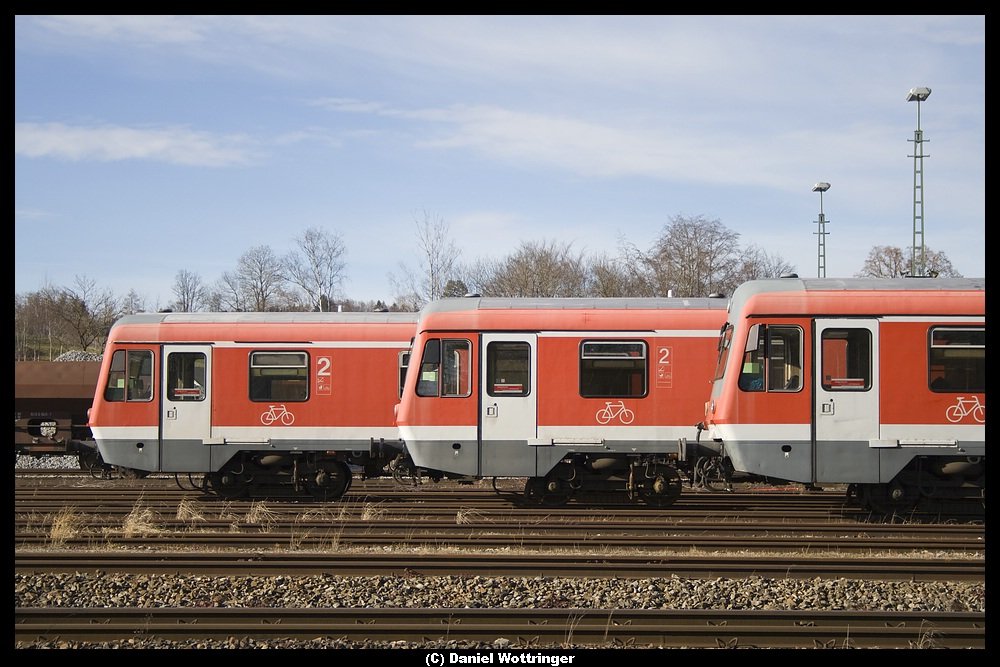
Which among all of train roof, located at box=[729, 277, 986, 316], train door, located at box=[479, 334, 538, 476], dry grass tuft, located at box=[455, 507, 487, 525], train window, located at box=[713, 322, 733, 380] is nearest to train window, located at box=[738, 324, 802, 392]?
train roof, located at box=[729, 277, 986, 316]

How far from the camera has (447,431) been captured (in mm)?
14570

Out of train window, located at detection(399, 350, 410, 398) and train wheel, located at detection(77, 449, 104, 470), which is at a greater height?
train window, located at detection(399, 350, 410, 398)

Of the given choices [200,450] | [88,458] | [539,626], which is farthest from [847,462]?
[88,458]

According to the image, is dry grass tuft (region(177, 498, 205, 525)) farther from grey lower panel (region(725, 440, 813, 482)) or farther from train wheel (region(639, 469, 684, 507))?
grey lower panel (region(725, 440, 813, 482))

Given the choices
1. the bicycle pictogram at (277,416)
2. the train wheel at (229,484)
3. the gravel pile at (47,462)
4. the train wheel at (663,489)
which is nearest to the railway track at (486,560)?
the train wheel at (663,489)

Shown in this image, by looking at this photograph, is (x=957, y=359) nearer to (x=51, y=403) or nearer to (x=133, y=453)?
(x=133, y=453)

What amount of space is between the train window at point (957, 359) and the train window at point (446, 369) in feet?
22.7

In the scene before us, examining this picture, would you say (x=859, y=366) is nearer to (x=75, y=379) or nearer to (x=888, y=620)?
(x=888, y=620)

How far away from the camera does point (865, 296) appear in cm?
1310

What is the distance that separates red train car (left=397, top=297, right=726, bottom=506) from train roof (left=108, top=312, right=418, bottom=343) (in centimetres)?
198

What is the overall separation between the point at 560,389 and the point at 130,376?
7846mm

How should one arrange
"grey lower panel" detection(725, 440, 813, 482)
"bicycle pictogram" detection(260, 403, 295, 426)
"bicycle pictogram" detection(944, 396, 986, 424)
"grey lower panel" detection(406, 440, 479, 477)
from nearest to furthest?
"bicycle pictogram" detection(944, 396, 986, 424) → "grey lower panel" detection(725, 440, 813, 482) → "grey lower panel" detection(406, 440, 479, 477) → "bicycle pictogram" detection(260, 403, 295, 426)

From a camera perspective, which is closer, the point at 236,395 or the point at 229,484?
the point at 236,395

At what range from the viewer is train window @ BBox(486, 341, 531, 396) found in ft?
47.9
